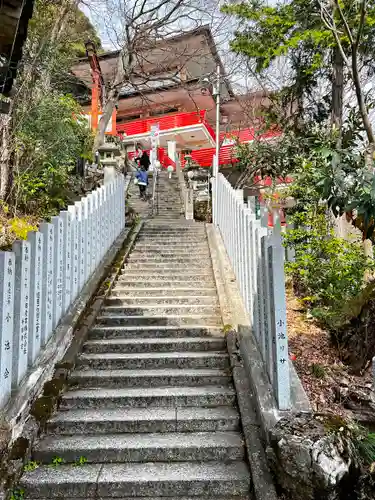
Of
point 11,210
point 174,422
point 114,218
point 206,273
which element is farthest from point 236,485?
point 11,210

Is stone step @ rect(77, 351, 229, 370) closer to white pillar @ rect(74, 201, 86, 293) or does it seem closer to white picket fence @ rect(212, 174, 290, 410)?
Result: white picket fence @ rect(212, 174, 290, 410)

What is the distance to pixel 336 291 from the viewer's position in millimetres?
5371

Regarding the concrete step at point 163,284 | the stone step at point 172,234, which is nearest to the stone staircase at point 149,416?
the concrete step at point 163,284

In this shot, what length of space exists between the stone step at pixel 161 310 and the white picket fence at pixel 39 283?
0.56 m

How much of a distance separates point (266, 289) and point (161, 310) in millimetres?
1965

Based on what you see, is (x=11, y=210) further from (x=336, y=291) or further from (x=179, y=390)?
(x=336, y=291)

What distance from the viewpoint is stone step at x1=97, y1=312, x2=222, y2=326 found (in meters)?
4.73

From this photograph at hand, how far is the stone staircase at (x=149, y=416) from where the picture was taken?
2723 millimetres

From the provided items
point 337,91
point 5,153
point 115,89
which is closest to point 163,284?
point 5,153

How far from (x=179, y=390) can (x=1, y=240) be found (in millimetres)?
4033

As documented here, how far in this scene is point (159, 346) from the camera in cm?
429

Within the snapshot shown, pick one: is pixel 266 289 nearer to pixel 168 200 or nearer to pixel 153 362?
pixel 153 362

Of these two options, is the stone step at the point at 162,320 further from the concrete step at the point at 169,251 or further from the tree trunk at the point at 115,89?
the tree trunk at the point at 115,89

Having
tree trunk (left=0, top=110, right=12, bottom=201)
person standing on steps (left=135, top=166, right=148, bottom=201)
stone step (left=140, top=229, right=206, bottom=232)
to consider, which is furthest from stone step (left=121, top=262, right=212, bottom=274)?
person standing on steps (left=135, top=166, right=148, bottom=201)
